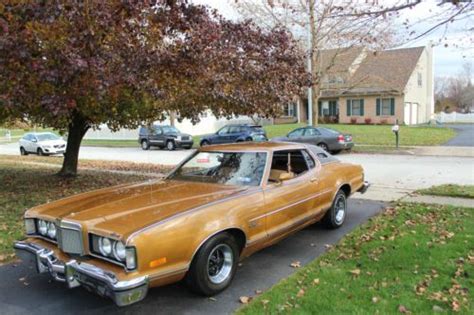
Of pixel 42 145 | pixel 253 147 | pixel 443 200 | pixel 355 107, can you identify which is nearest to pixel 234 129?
pixel 42 145

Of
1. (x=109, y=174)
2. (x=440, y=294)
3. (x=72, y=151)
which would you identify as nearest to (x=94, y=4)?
(x=440, y=294)

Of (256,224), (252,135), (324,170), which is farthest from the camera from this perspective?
(252,135)

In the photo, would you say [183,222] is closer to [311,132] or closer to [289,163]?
[289,163]

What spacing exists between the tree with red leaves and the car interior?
2.34 meters

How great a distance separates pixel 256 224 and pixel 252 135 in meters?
19.3

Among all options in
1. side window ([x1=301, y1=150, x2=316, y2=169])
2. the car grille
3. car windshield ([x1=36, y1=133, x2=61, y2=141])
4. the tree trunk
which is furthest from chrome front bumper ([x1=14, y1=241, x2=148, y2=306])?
car windshield ([x1=36, y1=133, x2=61, y2=141])

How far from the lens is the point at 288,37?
10508mm

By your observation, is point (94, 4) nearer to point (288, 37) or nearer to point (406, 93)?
point (288, 37)

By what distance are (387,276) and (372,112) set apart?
116 feet

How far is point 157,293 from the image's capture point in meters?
4.30

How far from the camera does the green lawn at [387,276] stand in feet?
12.8

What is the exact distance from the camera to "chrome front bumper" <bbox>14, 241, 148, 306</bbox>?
11.0 ft

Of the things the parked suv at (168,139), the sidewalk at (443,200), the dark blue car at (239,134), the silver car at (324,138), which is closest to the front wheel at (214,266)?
the sidewalk at (443,200)

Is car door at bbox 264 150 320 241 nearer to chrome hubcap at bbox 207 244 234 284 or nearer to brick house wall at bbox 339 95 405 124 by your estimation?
chrome hubcap at bbox 207 244 234 284
